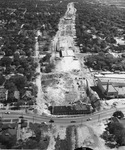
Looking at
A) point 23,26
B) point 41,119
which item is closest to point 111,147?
point 41,119

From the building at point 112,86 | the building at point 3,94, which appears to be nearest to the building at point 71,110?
the building at point 112,86

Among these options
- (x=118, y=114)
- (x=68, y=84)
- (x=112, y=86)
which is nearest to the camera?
(x=118, y=114)

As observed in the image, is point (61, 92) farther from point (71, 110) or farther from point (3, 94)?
point (3, 94)

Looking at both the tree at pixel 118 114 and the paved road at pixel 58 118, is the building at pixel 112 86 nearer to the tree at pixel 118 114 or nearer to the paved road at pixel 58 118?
the paved road at pixel 58 118

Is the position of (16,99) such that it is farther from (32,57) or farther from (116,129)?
(32,57)

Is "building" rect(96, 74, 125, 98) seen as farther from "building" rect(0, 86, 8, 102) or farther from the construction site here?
"building" rect(0, 86, 8, 102)

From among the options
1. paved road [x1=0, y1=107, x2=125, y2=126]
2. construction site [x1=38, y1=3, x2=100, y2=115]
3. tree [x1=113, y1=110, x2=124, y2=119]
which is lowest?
construction site [x1=38, y1=3, x2=100, y2=115]

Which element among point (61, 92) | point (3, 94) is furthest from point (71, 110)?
point (3, 94)

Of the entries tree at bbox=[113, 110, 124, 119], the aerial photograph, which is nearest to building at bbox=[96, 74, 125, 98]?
the aerial photograph
